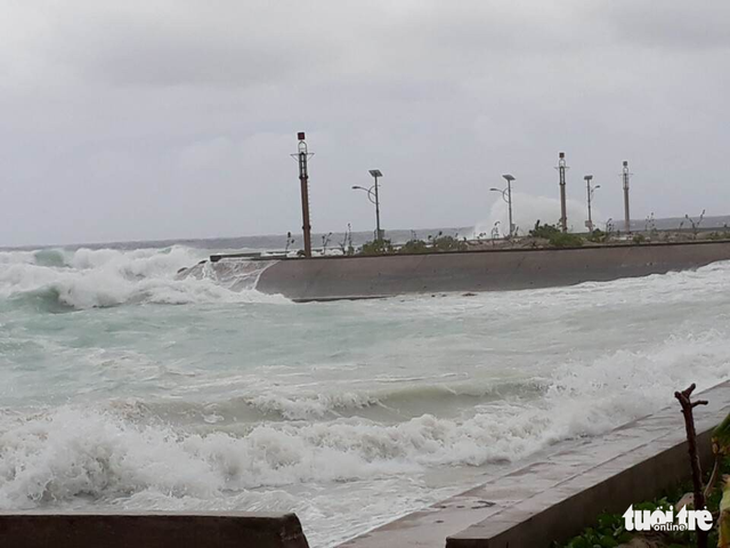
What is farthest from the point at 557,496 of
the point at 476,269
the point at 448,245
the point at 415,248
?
the point at 448,245

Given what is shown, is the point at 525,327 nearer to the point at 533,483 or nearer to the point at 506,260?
the point at 506,260

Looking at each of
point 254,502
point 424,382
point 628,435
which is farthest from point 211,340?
point 628,435

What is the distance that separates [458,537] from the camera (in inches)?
172

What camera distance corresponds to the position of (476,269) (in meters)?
27.3

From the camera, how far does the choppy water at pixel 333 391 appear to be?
901 centimetres

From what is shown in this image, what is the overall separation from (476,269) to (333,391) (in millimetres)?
15189

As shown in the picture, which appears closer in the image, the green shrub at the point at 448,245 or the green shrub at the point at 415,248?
the green shrub at the point at 415,248

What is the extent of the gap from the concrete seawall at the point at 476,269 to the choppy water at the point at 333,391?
3.75ft

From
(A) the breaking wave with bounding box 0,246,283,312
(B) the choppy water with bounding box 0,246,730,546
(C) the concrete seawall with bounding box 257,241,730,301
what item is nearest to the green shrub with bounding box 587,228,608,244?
(C) the concrete seawall with bounding box 257,241,730,301

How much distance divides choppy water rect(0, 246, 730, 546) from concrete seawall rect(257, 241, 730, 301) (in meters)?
1.14

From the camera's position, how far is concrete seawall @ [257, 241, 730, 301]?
86.2 ft

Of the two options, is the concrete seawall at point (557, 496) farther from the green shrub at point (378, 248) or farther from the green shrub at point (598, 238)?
the green shrub at point (598, 238)

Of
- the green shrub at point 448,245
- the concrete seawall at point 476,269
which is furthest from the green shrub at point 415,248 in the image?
the concrete seawall at point 476,269

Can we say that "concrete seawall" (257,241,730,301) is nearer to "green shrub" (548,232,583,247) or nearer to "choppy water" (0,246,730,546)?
"choppy water" (0,246,730,546)
